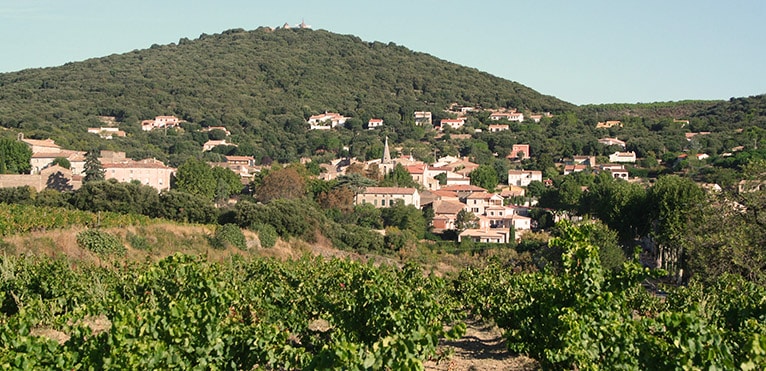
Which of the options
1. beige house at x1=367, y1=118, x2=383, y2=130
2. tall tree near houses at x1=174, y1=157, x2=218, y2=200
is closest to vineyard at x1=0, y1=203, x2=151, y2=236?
tall tree near houses at x1=174, y1=157, x2=218, y2=200

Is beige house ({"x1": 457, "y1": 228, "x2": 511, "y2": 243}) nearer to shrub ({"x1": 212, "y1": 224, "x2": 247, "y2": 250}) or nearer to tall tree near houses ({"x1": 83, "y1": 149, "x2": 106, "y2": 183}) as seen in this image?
shrub ({"x1": 212, "y1": 224, "x2": 247, "y2": 250})

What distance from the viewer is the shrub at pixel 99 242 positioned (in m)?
28.3

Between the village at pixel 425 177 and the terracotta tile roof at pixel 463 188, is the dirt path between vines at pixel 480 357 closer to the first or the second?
the village at pixel 425 177

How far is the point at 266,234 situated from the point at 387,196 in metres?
30.9

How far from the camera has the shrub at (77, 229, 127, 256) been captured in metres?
28.3

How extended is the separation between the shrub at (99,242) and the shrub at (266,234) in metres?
9.74

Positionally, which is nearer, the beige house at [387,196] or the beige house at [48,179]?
the beige house at [48,179]

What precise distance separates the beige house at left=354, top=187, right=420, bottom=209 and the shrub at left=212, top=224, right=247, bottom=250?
32495mm

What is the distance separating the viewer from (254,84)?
148000mm

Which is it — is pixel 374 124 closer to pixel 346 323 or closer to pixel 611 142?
pixel 611 142

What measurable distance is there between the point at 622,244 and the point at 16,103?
297 ft

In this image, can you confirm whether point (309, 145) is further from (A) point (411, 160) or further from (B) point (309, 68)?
(B) point (309, 68)

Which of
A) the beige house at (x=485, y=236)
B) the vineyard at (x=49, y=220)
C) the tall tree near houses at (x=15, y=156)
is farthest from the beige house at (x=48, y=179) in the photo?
the beige house at (x=485, y=236)

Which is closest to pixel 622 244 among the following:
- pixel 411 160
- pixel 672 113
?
pixel 411 160
